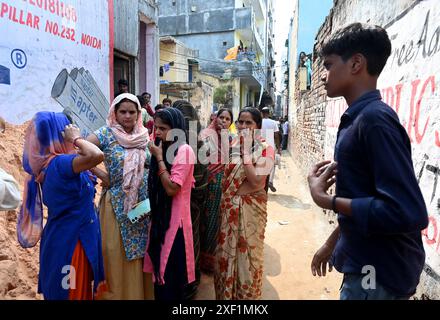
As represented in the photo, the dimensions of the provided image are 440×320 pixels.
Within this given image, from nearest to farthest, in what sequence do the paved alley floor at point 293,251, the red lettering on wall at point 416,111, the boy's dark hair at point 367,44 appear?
the boy's dark hair at point 367,44 < the red lettering on wall at point 416,111 < the paved alley floor at point 293,251

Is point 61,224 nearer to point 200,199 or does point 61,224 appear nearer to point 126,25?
point 200,199

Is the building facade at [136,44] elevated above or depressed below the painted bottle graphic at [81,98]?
above

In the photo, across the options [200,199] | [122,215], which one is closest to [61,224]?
[122,215]

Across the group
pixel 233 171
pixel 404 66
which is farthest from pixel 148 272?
pixel 404 66

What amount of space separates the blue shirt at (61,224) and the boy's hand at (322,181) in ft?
4.51

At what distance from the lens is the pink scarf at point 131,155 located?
7.44ft

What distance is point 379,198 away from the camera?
39.4 inches

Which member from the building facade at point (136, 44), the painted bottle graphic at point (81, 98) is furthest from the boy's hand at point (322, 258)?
the building facade at point (136, 44)

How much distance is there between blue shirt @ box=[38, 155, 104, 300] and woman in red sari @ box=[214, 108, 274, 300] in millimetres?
1084

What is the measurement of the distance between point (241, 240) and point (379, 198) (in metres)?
1.65

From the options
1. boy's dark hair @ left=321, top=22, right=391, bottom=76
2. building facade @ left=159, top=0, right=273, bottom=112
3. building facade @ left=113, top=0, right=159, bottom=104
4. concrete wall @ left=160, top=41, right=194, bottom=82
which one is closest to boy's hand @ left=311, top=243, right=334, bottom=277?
boy's dark hair @ left=321, top=22, right=391, bottom=76

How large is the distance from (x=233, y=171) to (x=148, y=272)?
3.40 ft

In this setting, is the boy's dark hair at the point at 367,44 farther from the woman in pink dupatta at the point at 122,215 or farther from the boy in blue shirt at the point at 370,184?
the woman in pink dupatta at the point at 122,215

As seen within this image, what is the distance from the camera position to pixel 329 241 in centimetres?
147
